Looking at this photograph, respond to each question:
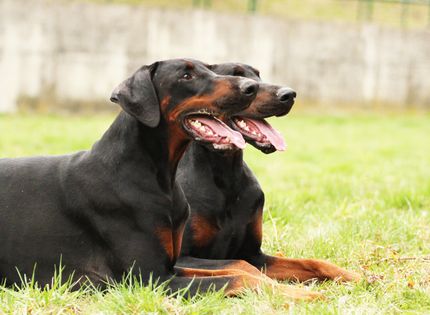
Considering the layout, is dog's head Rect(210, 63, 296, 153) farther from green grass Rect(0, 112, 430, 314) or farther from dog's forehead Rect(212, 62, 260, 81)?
green grass Rect(0, 112, 430, 314)

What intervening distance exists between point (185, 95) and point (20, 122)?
9147mm

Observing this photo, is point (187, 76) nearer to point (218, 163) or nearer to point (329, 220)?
point (218, 163)

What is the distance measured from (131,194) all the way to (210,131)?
1.67 ft

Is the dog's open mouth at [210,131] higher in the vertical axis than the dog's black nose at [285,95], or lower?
lower

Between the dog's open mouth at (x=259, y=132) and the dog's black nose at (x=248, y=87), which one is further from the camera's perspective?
the dog's open mouth at (x=259, y=132)

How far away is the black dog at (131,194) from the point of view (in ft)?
12.4

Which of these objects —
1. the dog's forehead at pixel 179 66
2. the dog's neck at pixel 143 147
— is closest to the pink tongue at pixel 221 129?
the dog's neck at pixel 143 147

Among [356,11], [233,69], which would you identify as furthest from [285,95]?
[356,11]

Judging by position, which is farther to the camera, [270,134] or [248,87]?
[270,134]

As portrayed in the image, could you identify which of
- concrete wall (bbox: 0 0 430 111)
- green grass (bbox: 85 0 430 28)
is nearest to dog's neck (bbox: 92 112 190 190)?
concrete wall (bbox: 0 0 430 111)

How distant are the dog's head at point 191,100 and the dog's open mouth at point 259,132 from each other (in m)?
0.42

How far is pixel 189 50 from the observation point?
15062 mm

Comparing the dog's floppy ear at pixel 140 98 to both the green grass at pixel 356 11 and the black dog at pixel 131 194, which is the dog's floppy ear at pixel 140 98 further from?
the green grass at pixel 356 11

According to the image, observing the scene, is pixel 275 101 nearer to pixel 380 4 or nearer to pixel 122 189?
pixel 122 189
